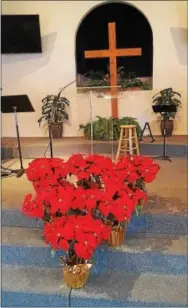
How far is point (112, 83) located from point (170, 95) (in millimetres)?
989

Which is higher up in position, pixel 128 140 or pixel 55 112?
pixel 55 112

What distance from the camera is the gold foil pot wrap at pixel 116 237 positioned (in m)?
2.54

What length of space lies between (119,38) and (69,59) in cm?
99

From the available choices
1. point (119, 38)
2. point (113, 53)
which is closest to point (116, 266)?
point (113, 53)

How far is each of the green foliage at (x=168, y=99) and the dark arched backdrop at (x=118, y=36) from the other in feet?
2.06

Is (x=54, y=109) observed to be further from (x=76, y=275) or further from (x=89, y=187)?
(x=76, y=275)

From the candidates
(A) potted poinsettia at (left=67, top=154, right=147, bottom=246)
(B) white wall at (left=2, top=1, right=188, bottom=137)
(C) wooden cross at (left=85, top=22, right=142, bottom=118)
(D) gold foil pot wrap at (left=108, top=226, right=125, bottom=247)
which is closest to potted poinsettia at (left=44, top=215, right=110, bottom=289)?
(A) potted poinsettia at (left=67, top=154, right=147, bottom=246)

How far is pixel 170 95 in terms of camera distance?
5.76m

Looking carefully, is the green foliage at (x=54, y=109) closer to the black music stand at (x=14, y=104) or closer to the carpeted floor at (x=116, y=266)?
the black music stand at (x=14, y=104)

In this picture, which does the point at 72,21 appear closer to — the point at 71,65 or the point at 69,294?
the point at 71,65

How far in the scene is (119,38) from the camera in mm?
6316

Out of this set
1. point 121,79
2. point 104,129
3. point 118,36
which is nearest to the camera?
point 104,129

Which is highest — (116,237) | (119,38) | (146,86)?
(119,38)

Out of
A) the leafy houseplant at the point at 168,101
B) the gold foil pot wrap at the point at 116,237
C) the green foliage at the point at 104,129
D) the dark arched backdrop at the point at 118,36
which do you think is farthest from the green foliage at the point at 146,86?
the gold foil pot wrap at the point at 116,237
